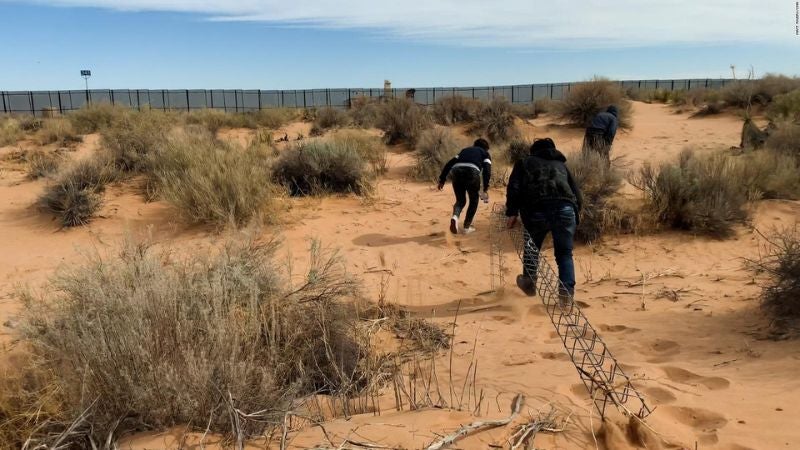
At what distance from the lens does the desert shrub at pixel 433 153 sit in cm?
1335

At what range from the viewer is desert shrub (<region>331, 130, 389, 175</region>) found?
46.1ft

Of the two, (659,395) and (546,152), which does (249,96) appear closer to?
(546,152)

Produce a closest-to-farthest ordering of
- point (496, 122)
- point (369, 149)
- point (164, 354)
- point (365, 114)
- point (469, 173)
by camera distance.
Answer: point (164, 354) → point (469, 173) → point (369, 149) → point (496, 122) → point (365, 114)

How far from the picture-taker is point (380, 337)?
5262 mm

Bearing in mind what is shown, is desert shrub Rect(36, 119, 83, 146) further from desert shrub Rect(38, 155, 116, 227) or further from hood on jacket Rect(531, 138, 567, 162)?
hood on jacket Rect(531, 138, 567, 162)

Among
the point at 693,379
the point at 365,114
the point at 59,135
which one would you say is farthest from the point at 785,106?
the point at 59,135

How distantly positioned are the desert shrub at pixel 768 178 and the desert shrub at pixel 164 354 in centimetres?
815

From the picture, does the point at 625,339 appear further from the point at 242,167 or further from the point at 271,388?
the point at 242,167

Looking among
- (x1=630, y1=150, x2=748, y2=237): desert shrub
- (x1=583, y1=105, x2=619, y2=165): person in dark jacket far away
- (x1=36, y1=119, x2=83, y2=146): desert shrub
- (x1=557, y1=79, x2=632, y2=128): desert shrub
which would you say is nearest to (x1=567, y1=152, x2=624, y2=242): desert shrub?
(x1=630, y1=150, x2=748, y2=237): desert shrub

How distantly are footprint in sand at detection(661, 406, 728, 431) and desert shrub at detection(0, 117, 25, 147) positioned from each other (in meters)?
22.1

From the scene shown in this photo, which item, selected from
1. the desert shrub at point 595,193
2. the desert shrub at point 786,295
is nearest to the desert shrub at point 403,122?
the desert shrub at point 595,193

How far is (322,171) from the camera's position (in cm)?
1142

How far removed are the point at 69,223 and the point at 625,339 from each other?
8775mm

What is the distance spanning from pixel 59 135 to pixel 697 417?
22122 millimetres
